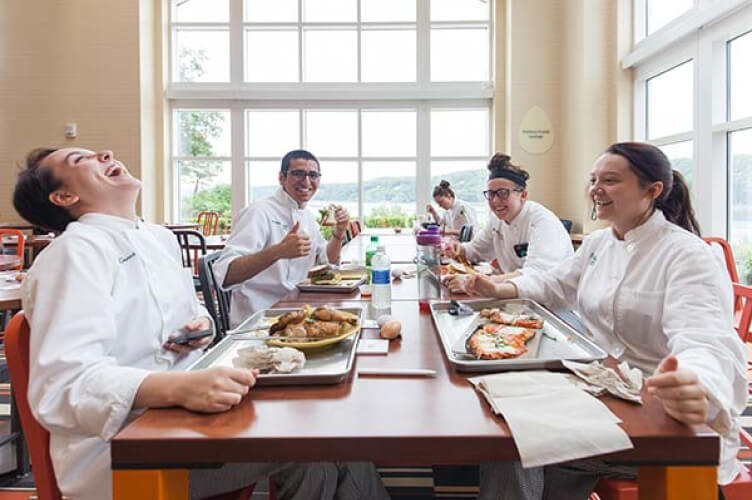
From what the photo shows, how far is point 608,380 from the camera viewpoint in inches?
35.9

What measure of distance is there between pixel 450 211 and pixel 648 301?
18.4ft

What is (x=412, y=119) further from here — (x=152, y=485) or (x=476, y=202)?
(x=152, y=485)

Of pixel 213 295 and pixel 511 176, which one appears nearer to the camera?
pixel 213 295

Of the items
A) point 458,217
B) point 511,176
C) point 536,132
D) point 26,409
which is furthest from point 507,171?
point 536,132

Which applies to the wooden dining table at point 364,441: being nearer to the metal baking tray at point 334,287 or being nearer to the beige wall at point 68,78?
the metal baking tray at point 334,287

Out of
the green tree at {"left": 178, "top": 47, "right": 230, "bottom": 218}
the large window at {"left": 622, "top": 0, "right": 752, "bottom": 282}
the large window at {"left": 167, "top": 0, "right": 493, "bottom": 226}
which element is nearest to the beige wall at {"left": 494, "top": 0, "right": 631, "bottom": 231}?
the large window at {"left": 167, "top": 0, "right": 493, "bottom": 226}

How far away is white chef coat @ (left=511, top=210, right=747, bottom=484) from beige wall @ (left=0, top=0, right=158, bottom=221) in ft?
22.7

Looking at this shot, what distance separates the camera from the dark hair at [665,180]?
148cm

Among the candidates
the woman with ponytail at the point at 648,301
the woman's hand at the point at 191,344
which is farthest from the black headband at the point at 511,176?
the woman's hand at the point at 191,344

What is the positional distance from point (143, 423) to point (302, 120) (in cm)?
767

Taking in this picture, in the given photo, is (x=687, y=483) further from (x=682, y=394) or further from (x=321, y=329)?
(x=321, y=329)

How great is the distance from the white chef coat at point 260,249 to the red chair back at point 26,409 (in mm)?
1357

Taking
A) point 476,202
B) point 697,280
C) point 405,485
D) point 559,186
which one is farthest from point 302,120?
point 697,280

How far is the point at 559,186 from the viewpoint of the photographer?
23.6 ft
